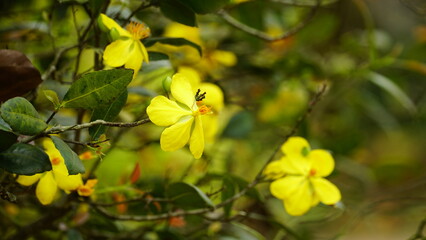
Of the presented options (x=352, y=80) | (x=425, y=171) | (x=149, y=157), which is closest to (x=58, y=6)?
(x=149, y=157)

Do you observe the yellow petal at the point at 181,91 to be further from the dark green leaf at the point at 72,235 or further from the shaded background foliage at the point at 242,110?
the dark green leaf at the point at 72,235

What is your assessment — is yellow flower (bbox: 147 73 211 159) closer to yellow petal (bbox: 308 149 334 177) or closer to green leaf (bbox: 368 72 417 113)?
yellow petal (bbox: 308 149 334 177)

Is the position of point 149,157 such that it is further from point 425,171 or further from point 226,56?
point 425,171

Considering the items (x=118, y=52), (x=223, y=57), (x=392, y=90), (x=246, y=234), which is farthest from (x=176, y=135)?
(x=392, y=90)

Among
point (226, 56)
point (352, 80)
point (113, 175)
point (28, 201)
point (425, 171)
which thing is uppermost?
point (425, 171)

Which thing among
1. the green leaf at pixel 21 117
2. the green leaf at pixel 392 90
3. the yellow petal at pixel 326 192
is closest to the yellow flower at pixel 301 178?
the yellow petal at pixel 326 192

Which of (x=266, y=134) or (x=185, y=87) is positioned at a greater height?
(x=266, y=134)
